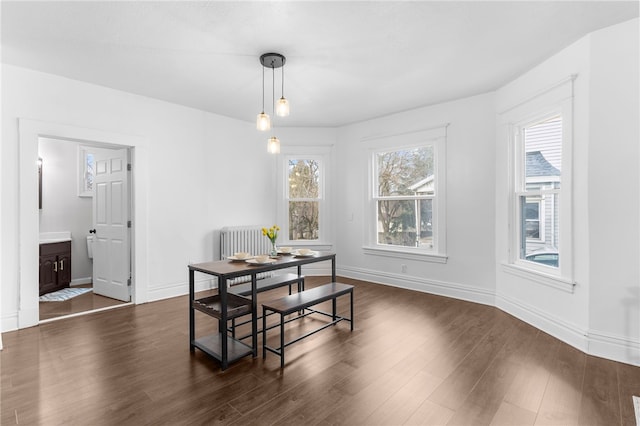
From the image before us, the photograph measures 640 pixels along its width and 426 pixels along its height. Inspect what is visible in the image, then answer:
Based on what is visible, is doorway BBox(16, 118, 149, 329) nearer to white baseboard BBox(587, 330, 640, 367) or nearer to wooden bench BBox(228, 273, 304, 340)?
wooden bench BBox(228, 273, 304, 340)

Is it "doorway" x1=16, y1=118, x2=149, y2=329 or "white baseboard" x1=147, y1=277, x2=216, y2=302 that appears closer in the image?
"doorway" x1=16, y1=118, x2=149, y2=329

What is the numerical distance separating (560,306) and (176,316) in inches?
162

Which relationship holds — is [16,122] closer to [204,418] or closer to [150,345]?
[150,345]

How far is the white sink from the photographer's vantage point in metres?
5.15

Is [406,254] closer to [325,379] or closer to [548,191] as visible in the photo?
[548,191]


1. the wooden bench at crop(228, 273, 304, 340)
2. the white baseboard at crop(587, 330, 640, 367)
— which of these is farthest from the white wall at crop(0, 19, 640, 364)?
the wooden bench at crop(228, 273, 304, 340)

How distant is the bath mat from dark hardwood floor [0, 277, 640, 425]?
1.26 meters

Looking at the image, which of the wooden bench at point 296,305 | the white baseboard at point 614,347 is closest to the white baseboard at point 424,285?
the white baseboard at point 614,347

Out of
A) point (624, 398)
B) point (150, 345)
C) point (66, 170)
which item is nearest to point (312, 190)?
point (150, 345)

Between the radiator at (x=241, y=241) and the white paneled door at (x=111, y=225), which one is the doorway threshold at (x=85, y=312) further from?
the radiator at (x=241, y=241)

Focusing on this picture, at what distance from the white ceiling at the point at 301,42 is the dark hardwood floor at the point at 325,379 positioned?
109 inches

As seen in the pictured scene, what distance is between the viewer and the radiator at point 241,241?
5.22 m

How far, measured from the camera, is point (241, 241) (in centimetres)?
533

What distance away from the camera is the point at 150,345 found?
3.06 meters
